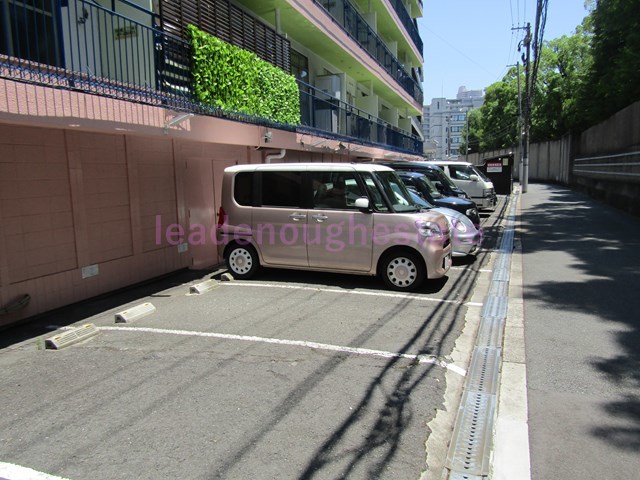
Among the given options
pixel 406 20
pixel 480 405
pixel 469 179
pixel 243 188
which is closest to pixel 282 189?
pixel 243 188

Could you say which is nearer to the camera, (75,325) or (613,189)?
(75,325)

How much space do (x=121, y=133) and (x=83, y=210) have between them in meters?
1.38

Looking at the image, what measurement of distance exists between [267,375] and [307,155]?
35.9ft

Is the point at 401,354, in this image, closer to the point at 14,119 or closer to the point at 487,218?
the point at 14,119

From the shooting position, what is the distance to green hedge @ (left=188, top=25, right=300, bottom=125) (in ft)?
26.7

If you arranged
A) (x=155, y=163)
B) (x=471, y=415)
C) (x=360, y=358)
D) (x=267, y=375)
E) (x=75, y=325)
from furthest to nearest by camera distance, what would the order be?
1. (x=155, y=163)
2. (x=75, y=325)
3. (x=360, y=358)
4. (x=267, y=375)
5. (x=471, y=415)

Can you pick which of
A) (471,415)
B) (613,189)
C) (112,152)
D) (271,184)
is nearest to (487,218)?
(613,189)

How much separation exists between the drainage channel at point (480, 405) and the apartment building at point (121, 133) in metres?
5.12

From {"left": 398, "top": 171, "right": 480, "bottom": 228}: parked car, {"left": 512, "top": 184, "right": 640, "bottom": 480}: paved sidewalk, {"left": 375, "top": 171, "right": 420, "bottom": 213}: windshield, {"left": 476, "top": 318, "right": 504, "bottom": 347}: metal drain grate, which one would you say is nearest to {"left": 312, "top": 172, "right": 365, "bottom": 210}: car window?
{"left": 375, "top": 171, "right": 420, "bottom": 213}: windshield

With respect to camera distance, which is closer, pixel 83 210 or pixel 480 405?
pixel 480 405

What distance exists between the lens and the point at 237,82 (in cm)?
903

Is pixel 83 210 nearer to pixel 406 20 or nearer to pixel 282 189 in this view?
pixel 282 189

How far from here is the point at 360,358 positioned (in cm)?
484

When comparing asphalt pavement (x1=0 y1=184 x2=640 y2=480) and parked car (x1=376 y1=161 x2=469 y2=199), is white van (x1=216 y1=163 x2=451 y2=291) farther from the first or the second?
parked car (x1=376 y1=161 x2=469 y2=199)
